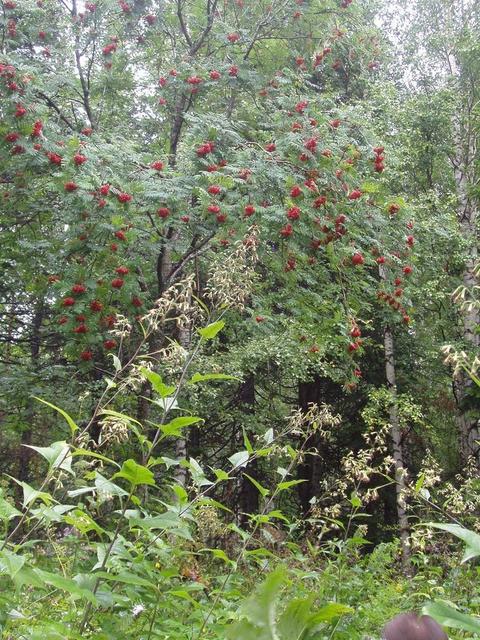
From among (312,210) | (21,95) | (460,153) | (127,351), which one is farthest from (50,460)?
(460,153)

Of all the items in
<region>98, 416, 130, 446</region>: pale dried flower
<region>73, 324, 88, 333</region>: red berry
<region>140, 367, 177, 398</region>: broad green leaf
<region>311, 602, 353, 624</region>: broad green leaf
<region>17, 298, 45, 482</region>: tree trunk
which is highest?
<region>140, 367, 177, 398</region>: broad green leaf

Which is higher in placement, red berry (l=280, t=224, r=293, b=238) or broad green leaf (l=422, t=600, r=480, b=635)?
red berry (l=280, t=224, r=293, b=238)

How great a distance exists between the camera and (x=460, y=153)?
15.7 metres

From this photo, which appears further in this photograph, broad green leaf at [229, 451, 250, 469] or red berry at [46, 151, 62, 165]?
red berry at [46, 151, 62, 165]

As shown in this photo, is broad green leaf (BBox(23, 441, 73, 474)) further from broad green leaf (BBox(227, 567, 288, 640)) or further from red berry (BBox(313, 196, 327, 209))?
red berry (BBox(313, 196, 327, 209))

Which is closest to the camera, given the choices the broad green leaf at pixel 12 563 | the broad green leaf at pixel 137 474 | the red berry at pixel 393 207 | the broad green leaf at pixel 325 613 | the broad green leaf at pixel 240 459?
the broad green leaf at pixel 325 613

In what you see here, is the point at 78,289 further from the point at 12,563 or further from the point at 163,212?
the point at 12,563

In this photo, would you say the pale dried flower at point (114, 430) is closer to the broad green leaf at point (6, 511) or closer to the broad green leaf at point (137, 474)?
the broad green leaf at point (6, 511)

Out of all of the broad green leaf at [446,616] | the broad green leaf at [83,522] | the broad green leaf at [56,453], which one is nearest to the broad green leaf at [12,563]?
the broad green leaf at [56,453]

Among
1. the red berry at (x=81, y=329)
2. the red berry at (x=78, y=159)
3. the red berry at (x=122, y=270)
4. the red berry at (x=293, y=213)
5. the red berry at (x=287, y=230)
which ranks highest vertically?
the red berry at (x=78, y=159)

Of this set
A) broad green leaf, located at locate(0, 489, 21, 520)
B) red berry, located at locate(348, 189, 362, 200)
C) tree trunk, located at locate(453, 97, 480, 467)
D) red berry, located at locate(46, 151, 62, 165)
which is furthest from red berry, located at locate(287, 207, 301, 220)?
tree trunk, located at locate(453, 97, 480, 467)

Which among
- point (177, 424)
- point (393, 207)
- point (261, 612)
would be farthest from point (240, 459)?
point (393, 207)

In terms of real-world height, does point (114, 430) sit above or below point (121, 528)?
above

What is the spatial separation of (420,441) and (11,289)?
33.9ft
